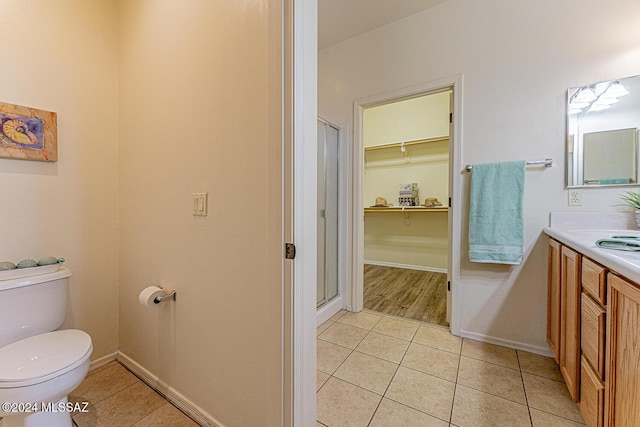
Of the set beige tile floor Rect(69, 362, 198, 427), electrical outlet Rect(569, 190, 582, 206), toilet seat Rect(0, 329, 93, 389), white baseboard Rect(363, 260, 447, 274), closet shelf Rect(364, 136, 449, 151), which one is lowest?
beige tile floor Rect(69, 362, 198, 427)

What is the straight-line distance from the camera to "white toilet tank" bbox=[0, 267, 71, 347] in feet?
3.94

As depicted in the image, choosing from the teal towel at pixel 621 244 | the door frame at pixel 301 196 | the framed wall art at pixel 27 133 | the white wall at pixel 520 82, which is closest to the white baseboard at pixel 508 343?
the white wall at pixel 520 82

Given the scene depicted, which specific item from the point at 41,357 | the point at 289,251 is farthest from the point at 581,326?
the point at 41,357

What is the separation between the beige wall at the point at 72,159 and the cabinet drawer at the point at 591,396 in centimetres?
262

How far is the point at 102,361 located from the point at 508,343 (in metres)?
2.93

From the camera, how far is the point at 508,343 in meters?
1.89

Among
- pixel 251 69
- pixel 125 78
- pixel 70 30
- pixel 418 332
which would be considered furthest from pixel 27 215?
pixel 418 332

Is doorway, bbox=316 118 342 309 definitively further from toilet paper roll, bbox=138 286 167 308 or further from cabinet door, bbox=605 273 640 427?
cabinet door, bbox=605 273 640 427

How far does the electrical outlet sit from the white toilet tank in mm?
3188

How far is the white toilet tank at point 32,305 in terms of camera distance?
3.94 ft

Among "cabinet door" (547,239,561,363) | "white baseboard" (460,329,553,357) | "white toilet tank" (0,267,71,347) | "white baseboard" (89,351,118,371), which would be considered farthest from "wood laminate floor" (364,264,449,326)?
"white toilet tank" (0,267,71,347)

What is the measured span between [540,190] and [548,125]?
0.46m

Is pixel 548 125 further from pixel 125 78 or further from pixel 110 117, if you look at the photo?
pixel 110 117

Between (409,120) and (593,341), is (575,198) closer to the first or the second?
(593,341)
